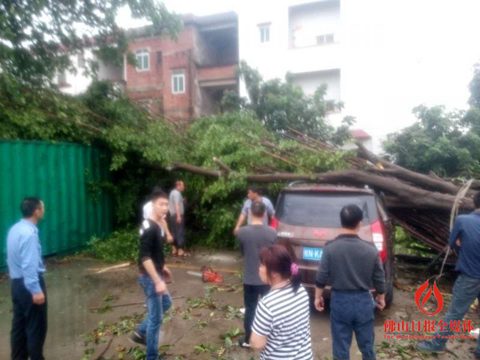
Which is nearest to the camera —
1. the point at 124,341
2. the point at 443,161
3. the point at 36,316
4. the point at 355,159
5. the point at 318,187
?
the point at 36,316

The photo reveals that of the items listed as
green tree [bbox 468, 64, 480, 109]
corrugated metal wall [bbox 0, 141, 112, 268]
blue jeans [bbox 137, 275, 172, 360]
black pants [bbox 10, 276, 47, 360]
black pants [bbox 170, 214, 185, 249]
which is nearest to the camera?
black pants [bbox 10, 276, 47, 360]

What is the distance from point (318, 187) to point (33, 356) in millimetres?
3735

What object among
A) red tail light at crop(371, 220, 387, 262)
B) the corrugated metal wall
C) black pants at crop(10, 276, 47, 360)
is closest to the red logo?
red tail light at crop(371, 220, 387, 262)

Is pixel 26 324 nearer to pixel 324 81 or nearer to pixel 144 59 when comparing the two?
pixel 324 81

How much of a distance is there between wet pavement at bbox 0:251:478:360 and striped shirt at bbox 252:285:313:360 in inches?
77.4

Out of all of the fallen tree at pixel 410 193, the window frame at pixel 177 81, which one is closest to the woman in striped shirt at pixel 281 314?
the fallen tree at pixel 410 193

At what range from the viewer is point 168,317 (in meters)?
5.36

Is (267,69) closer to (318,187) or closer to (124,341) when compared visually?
(318,187)

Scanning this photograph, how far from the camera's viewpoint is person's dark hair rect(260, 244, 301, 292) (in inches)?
95.8

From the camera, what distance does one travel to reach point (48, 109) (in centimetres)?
902

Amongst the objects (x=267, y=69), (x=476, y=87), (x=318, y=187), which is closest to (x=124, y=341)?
(x=318, y=187)

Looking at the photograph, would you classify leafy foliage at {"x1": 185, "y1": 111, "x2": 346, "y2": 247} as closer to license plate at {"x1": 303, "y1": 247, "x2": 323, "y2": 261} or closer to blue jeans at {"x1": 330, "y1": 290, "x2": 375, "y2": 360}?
license plate at {"x1": 303, "y1": 247, "x2": 323, "y2": 261}

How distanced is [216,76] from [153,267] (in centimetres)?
2019

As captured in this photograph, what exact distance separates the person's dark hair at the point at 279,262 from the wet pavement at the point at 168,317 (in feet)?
7.05
